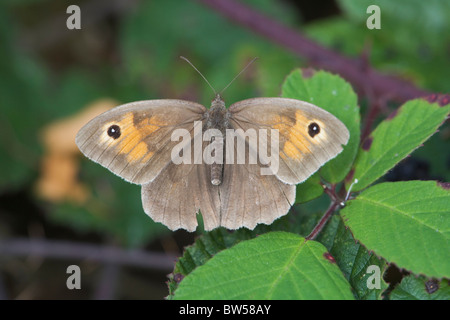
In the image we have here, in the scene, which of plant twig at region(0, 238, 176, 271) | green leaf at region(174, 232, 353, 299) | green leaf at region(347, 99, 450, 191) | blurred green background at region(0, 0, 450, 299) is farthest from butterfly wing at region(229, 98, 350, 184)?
plant twig at region(0, 238, 176, 271)

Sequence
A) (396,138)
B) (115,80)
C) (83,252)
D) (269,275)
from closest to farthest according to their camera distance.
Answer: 1. (269,275)
2. (396,138)
3. (83,252)
4. (115,80)

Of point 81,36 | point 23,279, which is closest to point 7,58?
point 81,36

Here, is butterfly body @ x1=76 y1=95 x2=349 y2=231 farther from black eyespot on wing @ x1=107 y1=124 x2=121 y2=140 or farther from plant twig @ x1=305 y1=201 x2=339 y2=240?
plant twig @ x1=305 y1=201 x2=339 y2=240

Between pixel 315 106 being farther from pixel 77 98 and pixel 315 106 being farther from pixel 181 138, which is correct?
pixel 77 98

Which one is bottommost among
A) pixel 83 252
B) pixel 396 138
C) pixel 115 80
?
pixel 83 252

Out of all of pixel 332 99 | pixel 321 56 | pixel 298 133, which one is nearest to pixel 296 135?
pixel 298 133

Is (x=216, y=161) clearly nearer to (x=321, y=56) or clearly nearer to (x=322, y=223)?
(x=322, y=223)

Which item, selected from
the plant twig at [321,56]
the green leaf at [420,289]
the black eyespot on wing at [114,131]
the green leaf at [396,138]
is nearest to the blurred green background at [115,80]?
the plant twig at [321,56]
